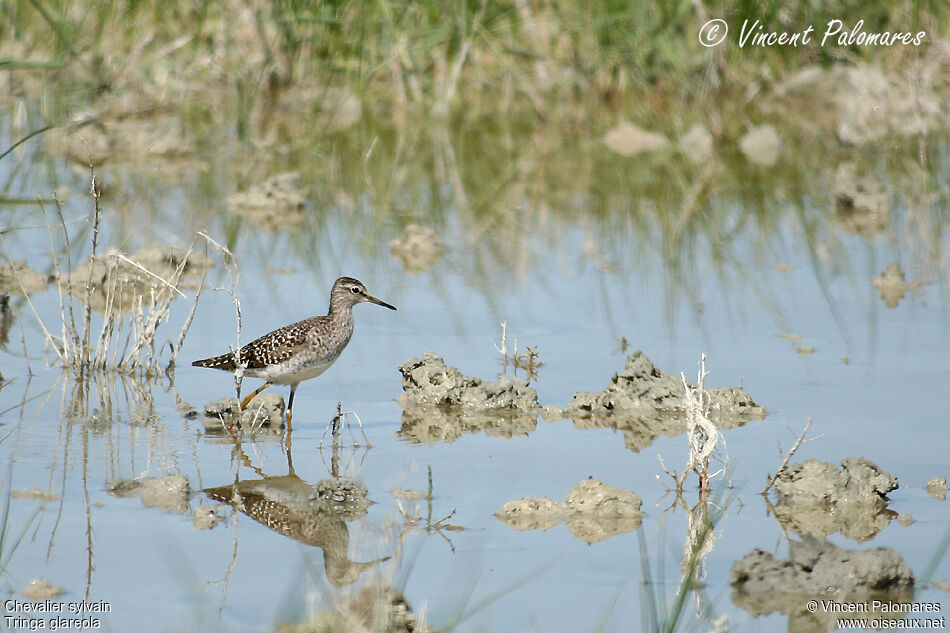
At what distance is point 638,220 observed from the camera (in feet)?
43.7

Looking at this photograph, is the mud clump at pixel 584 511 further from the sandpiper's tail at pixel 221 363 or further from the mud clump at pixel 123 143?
the mud clump at pixel 123 143

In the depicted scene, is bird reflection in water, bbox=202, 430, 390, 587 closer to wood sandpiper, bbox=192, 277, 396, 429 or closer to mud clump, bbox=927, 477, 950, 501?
wood sandpiper, bbox=192, 277, 396, 429

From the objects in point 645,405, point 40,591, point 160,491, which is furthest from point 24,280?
point 40,591

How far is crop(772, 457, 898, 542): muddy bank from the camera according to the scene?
6680 millimetres

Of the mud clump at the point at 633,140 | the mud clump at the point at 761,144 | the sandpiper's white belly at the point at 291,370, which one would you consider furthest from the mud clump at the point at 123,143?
the sandpiper's white belly at the point at 291,370

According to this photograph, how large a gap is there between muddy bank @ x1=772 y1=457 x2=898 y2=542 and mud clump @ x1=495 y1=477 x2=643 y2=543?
75cm

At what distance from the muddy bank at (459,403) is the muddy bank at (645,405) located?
0.95 ft

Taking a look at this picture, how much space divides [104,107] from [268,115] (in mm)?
2176

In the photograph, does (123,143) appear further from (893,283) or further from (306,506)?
(306,506)

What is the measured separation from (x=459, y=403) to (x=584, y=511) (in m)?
1.96

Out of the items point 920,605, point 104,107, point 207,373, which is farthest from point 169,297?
point 104,107

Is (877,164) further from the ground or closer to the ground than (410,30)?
closer to the ground

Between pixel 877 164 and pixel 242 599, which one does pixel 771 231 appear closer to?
pixel 877 164

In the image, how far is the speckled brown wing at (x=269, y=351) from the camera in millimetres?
8133
